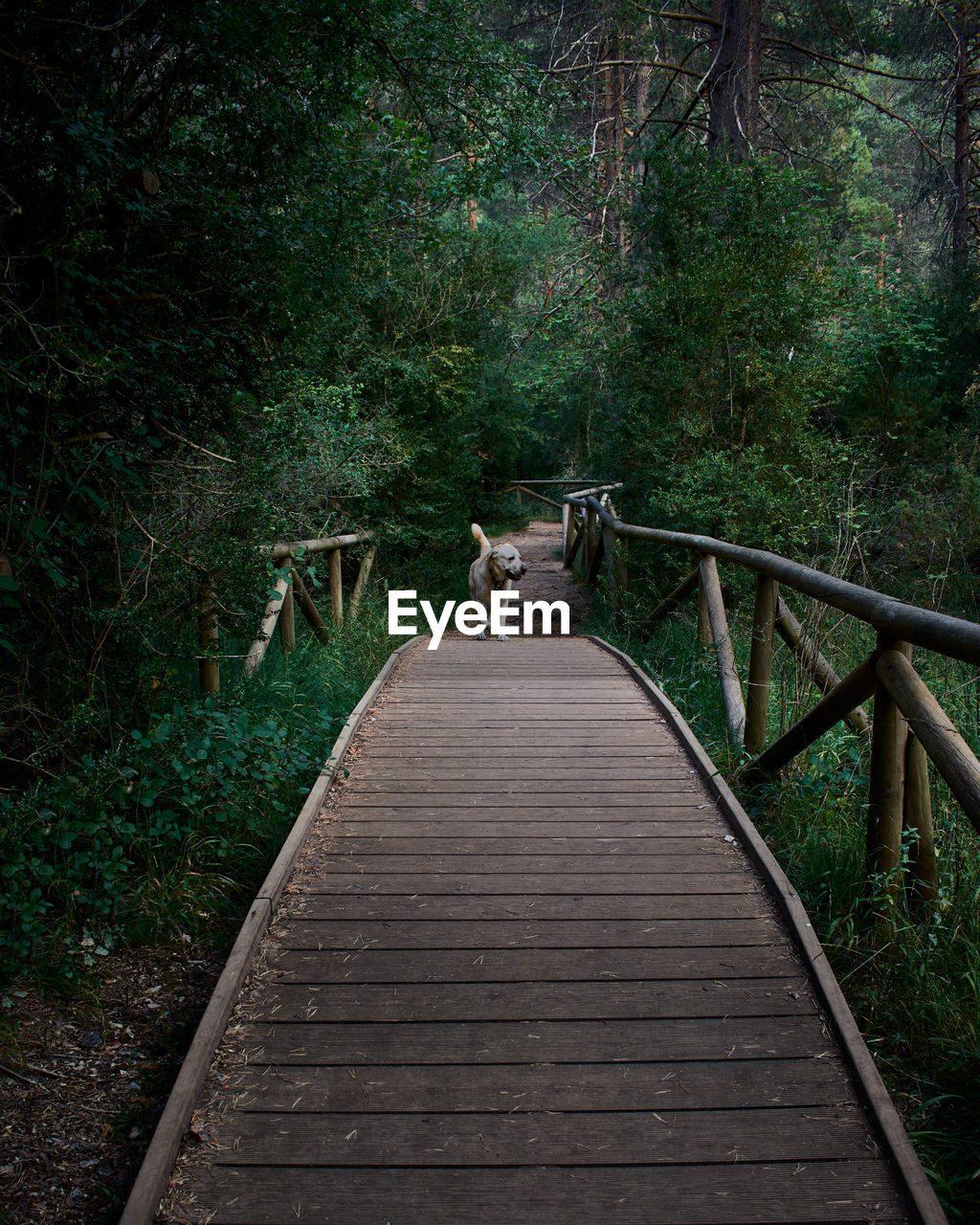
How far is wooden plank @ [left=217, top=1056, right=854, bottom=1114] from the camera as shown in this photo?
1.97m

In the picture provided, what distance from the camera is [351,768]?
407cm

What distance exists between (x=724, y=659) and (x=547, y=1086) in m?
3.07

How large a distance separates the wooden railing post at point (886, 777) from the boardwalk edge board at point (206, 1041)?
6.63 feet

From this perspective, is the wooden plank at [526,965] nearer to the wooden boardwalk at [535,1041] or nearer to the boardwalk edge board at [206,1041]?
the wooden boardwalk at [535,1041]

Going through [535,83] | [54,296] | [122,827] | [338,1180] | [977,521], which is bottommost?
[338,1180]

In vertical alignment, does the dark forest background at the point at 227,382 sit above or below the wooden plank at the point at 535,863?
above

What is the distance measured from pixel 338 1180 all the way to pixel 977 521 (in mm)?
9219

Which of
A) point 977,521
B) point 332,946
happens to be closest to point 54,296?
point 332,946

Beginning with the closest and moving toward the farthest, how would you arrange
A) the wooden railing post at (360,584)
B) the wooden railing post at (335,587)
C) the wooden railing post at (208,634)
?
1. the wooden railing post at (208,634)
2. the wooden railing post at (335,587)
3. the wooden railing post at (360,584)

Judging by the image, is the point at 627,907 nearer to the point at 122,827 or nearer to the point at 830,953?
the point at 830,953

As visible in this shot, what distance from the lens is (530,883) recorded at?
2.99 metres

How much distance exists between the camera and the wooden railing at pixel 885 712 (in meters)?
2.25

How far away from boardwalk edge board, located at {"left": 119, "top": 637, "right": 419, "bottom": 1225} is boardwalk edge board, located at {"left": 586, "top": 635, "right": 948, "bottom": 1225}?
157cm

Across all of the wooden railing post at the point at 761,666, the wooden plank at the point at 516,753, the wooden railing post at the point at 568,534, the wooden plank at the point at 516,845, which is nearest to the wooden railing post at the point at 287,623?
the wooden plank at the point at 516,753
